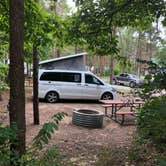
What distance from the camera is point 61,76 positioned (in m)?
16.7

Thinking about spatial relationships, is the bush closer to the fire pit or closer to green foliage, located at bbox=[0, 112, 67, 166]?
green foliage, located at bbox=[0, 112, 67, 166]

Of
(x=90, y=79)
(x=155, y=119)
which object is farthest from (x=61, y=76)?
(x=155, y=119)

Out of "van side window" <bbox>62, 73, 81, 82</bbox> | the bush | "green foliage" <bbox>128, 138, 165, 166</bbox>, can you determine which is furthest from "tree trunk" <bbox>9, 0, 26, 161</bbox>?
"van side window" <bbox>62, 73, 81, 82</bbox>

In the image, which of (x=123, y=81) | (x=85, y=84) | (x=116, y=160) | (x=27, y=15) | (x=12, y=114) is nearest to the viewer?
(x=12, y=114)

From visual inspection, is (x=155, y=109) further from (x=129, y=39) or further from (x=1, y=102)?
(x=129, y=39)

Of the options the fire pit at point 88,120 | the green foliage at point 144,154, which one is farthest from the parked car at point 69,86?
the green foliage at point 144,154

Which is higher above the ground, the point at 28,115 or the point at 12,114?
the point at 12,114

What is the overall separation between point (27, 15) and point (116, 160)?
3.56 m

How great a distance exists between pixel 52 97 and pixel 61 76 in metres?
1.30

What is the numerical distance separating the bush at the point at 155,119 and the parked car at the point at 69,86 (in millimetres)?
10352

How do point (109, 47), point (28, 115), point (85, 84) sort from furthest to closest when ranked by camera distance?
point (85, 84), point (28, 115), point (109, 47)

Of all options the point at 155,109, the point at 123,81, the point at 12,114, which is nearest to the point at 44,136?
the point at 12,114

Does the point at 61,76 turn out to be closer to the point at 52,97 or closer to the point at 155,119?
the point at 52,97

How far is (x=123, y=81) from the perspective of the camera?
35.8 m
